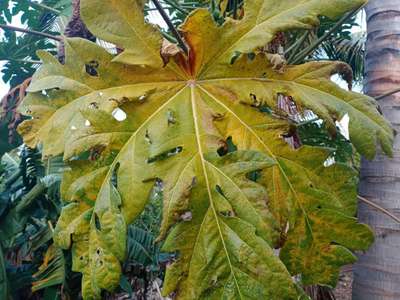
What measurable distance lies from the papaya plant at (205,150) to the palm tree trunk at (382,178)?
319mm

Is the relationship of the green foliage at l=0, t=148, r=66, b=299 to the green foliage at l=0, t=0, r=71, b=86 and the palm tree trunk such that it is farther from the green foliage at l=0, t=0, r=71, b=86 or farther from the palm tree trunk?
the palm tree trunk

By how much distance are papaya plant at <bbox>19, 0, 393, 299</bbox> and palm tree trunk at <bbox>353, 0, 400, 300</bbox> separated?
1.05 feet

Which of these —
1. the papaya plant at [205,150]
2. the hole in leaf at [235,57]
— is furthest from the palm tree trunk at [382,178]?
the hole in leaf at [235,57]

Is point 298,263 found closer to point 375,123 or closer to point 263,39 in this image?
point 375,123

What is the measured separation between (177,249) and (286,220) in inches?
9.9

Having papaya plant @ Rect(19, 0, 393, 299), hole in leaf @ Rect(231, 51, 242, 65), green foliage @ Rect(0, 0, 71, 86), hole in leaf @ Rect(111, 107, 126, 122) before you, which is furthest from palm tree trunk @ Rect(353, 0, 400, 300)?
green foliage @ Rect(0, 0, 71, 86)

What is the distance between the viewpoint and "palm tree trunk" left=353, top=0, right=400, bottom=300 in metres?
1.02

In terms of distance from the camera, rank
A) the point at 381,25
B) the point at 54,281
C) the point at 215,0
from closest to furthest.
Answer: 1. the point at 381,25
2. the point at 215,0
3. the point at 54,281

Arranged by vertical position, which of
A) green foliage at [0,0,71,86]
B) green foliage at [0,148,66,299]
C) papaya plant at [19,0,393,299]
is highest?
green foliage at [0,0,71,86]

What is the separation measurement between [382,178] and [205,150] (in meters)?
0.58

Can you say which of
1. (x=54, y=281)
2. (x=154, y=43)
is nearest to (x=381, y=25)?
(x=154, y=43)

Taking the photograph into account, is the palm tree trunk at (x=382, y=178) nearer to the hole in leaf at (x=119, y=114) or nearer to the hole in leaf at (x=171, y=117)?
the hole in leaf at (x=171, y=117)

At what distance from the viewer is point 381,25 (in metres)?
1.14

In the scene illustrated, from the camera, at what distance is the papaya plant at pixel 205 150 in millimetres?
690
